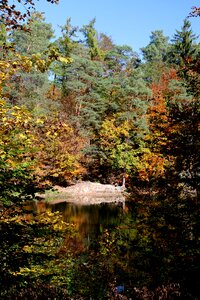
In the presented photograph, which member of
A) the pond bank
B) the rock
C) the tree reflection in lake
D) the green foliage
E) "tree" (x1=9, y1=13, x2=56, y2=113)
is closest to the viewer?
the green foliage

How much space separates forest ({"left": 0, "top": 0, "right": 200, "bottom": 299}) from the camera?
193 inches

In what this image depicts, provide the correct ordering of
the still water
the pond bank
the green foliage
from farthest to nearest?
the pond bank → the still water → the green foliage

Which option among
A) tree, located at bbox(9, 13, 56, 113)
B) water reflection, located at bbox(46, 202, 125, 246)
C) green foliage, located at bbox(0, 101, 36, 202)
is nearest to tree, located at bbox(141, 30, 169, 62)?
tree, located at bbox(9, 13, 56, 113)

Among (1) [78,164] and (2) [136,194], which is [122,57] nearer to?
(1) [78,164]

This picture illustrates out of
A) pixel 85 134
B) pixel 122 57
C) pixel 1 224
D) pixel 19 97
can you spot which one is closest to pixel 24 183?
pixel 1 224

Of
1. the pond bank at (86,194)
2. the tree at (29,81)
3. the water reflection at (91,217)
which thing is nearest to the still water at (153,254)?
the water reflection at (91,217)

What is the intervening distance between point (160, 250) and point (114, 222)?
458 inches

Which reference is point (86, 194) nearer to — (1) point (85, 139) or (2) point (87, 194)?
(2) point (87, 194)

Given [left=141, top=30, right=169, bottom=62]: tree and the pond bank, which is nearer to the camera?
the pond bank

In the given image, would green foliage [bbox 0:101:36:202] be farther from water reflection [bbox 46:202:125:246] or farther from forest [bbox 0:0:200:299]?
water reflection [bbox 46:202:125:246]

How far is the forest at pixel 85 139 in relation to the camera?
16.1 feet

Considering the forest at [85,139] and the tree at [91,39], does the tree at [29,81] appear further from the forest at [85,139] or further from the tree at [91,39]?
the tree at [91,39]

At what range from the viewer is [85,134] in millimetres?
35750

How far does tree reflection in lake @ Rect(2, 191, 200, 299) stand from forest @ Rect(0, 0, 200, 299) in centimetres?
5
